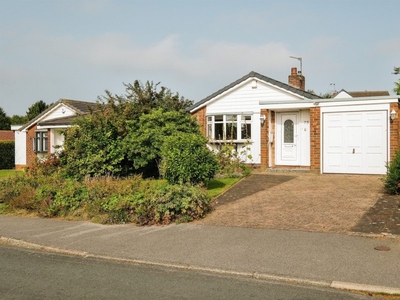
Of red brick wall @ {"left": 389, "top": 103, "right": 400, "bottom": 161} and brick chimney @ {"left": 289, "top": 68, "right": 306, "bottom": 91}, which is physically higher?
brick chimney @ {"left": 289, "top": 68, "right": 306, "bottom": 91}

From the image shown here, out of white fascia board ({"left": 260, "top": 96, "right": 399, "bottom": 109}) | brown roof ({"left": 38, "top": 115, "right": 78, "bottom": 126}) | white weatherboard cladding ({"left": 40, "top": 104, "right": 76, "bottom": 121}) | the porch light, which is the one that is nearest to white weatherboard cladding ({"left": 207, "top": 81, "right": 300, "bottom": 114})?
white fascia board ({"left": 260, "top": 96, "right": 399, "bottom": 109})

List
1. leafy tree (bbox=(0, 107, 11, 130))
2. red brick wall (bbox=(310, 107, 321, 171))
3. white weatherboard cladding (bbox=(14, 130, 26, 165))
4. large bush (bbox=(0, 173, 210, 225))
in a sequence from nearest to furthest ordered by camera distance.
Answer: large bush (bbox=(0, 173, 210, 225)) → red brick wall (bbox=(310, 107, 321, 171)) → white weatherboard cladding (bbox=(14, 130, 26, 165)) → leafy tree (bbox=(0, 107, 11, 130))

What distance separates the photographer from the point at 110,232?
10188mm

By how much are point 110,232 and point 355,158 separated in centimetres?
1049

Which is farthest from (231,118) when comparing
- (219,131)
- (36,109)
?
(36,109)

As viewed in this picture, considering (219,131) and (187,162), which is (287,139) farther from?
(187,162)

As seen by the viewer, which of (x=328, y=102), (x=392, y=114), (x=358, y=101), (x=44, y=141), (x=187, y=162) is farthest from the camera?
(x=44, y=141)

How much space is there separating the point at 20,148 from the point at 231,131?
19445mm

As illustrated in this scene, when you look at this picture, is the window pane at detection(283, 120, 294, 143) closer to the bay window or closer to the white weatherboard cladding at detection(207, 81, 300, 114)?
the white weatherboard cladding at detection(207, 81, 300, 114)

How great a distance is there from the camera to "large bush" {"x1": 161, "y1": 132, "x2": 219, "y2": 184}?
13.6 metres

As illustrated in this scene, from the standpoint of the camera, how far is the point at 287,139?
19.6 m

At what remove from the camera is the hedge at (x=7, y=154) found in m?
35.1

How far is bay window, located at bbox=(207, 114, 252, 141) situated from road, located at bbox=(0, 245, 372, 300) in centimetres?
1374

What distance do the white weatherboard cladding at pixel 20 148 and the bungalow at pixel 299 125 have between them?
55.7 ft
